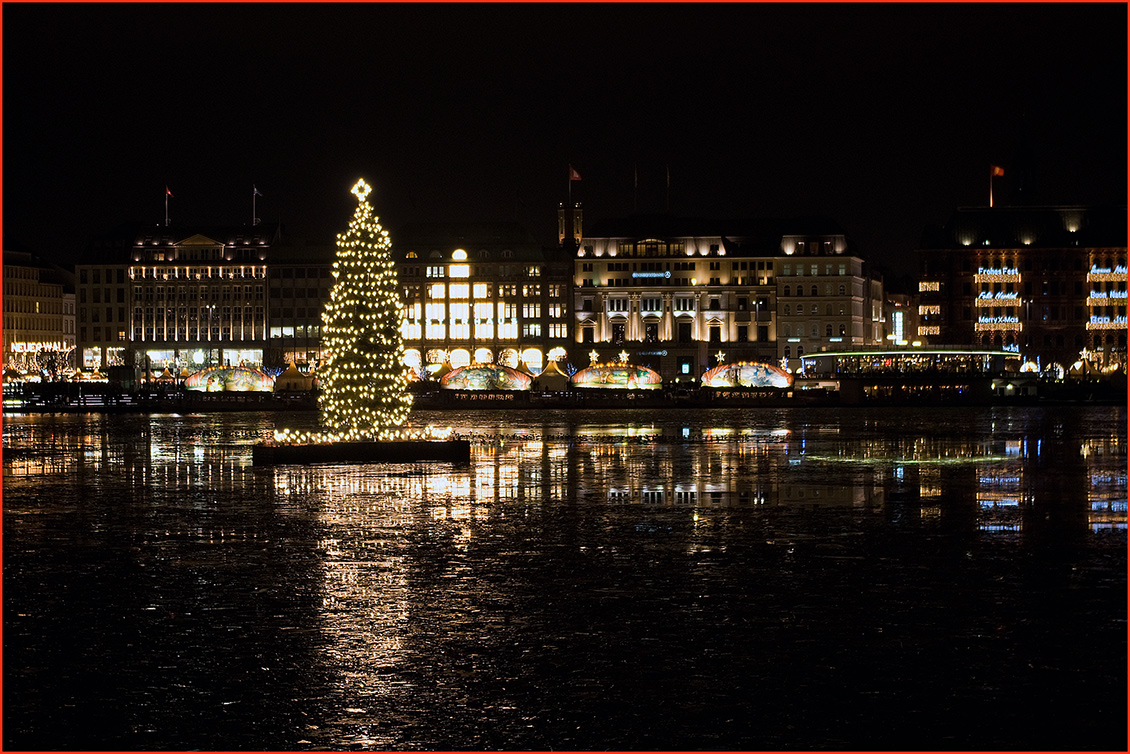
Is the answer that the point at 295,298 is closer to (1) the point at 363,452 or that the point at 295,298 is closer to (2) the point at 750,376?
(2) the point at 750,376

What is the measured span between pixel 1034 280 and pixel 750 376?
5463 centimetres

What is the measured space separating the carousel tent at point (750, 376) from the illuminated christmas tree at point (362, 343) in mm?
69649

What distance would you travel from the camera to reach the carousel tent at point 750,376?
104 meters

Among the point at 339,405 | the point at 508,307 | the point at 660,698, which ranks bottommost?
the point at 660,698

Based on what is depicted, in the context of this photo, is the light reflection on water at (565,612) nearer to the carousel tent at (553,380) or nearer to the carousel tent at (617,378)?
the carousel tent at (617,378)

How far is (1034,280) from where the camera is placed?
146 metres

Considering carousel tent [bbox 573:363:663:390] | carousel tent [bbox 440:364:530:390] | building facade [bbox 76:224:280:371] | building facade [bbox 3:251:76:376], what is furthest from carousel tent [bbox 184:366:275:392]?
building facade [bbox 3:251:76:376]

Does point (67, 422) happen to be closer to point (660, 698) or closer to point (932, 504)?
point (932, 504)

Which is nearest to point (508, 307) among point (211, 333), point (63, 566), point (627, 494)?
point (211, 333)

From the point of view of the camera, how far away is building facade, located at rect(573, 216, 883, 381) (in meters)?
137

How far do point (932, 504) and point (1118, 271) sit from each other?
129552 mm

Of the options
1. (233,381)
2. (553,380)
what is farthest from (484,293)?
(233,381)

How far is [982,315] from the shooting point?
146500mm

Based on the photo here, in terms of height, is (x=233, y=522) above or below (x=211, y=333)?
below
